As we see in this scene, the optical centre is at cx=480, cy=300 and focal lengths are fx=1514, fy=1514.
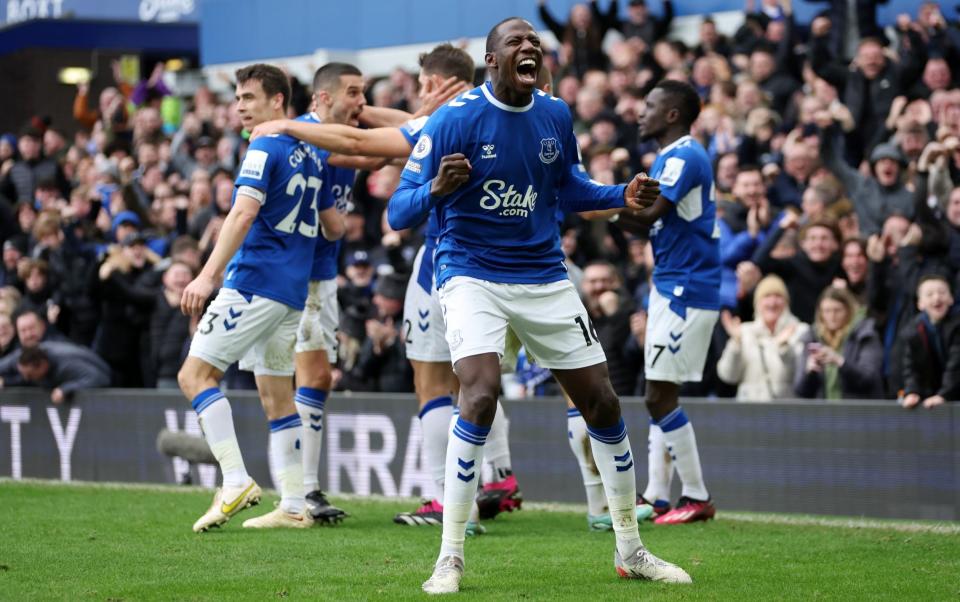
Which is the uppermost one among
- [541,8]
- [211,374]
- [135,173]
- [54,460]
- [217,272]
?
[541,8]

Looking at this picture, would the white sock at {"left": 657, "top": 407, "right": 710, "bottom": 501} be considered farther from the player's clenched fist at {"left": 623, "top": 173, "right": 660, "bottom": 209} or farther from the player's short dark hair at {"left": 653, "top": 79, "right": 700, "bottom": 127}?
the player's clenched fist at {"left": 623, "top": 173, "right": 660, "bottom": 209}

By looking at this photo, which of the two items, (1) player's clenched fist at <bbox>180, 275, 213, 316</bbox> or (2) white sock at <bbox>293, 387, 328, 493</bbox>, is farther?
(2) white sock at <bbox>293, 387, 328, 493</bbox>

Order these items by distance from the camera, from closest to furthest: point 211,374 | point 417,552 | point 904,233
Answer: point 417,552
point 211,374
point 904,233

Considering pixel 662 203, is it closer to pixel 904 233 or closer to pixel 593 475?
pixel 593 475

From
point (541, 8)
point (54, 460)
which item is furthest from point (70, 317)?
point (541, 8)

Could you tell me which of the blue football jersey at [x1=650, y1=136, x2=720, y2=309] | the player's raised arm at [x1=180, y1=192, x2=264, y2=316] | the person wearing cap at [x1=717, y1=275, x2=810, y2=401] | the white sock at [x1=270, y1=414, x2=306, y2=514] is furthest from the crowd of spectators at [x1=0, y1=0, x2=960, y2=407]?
the player's raised arm at [x1=180, y1=192, x2=264, y2=316]

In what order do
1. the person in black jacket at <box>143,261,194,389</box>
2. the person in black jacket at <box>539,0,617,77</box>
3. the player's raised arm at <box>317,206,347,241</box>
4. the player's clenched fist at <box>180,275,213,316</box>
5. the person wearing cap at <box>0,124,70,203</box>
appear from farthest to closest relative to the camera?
the person wearing cap at <box>0,124,70,203</box> < the person in black jacket at <box>539,0,617,77</box> < the person in black jacket at <box>143,261,194,389</box> < the player's raised arm at <box>317,206,347,241</box> < the player's clenched fist at <box>180,275,213,316</box>

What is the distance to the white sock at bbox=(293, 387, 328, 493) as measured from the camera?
391 inches

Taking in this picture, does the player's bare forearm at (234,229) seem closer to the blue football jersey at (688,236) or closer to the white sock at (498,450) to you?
the white sock at (498,450)

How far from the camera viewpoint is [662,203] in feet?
30.5

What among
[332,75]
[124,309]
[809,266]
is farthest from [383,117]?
[124,309]

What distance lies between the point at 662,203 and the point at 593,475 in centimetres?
175

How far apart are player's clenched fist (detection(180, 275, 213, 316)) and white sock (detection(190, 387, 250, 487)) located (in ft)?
2.47

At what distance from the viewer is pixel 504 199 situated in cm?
712
